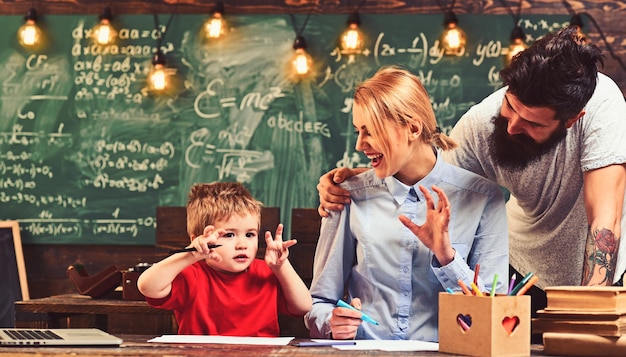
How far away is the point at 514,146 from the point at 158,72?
9.50ft

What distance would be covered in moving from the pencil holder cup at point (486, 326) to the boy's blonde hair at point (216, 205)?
0.73 meters

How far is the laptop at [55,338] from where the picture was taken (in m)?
1.70

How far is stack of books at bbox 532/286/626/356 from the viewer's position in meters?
1.68

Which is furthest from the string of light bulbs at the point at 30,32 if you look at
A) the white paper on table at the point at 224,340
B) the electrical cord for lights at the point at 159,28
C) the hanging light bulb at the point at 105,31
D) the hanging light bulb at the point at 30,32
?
the white paper on table at the point at 224,340

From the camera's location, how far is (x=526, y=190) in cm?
273

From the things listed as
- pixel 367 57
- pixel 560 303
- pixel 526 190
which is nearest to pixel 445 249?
pixel 560 303

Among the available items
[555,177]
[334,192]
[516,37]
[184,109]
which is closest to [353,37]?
[516,37]

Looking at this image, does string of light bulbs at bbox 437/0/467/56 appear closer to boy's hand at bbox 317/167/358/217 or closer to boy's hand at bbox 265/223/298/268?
boy's hand at bbox 317/167/358/217

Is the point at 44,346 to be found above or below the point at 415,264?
below

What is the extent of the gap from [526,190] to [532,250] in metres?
0.25

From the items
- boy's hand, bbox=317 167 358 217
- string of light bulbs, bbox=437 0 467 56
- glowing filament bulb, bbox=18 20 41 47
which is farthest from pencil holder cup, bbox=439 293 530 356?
glowing filament bulb, bbox=18 20 41 47

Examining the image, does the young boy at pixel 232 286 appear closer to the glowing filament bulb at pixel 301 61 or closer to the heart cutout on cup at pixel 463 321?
the heart cutout on cup at pixel 463 321

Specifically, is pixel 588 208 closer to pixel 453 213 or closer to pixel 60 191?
pixel 453 213

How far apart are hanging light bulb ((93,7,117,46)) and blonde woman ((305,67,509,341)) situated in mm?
3105
